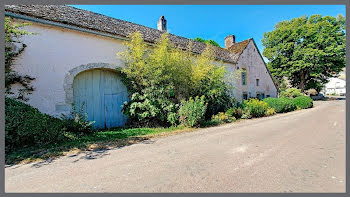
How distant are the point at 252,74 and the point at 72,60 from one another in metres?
16.7

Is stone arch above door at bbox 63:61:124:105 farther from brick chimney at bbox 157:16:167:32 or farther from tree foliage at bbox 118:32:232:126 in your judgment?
brick chimney at bbox 157:16:167:32

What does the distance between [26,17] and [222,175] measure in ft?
27.8

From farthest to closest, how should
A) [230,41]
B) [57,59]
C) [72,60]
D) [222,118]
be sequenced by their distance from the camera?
[230,41], [222,118], [72,60], [57,59]

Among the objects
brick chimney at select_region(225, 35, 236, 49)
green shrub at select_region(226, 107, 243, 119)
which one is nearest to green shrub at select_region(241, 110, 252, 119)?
green shrub at select_region(226, 107, 243, 119)

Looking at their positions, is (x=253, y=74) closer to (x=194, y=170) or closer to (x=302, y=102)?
(x=302, y=102)

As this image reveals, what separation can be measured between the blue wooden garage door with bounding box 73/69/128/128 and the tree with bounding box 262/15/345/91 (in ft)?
91.7

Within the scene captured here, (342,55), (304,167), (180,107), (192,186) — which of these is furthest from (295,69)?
(192,186)

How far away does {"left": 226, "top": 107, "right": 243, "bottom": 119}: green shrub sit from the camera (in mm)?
10386

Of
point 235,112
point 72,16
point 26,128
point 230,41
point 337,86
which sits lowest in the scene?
point 235,112

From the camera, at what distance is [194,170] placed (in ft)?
10.4

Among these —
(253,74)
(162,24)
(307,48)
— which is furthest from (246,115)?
(307,48)

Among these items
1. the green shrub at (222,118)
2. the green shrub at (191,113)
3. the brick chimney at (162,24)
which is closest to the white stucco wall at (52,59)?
the green shrub at (191,113)

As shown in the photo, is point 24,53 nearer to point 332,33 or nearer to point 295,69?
point 295,69

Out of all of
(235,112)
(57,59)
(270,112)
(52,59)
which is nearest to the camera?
(52,59)
